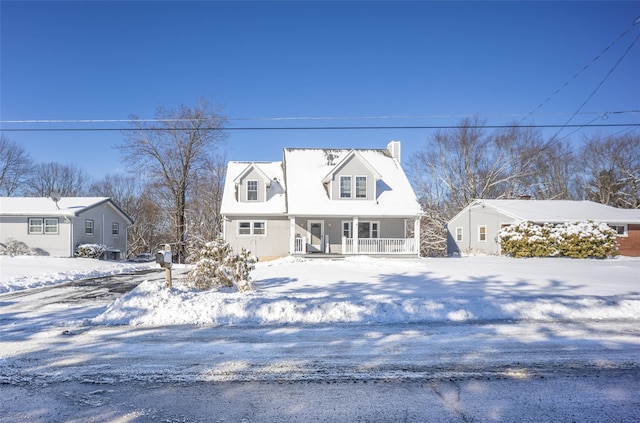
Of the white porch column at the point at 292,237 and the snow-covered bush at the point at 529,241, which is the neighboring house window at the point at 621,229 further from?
the white porch column at the point at 292,237

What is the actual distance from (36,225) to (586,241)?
112 ft

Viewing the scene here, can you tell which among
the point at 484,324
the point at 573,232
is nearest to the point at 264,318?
the point at 484,324

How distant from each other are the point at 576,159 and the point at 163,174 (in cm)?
4524

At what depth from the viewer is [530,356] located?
482cm

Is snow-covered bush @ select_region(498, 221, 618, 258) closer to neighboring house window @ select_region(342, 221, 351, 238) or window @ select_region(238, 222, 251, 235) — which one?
neighboring house window @ select_region(342, 221, 351, 238)

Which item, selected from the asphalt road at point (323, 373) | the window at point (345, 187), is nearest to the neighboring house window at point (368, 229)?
the window at point (345, 187)

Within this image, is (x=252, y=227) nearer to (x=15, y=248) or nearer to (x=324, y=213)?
(x=324, y=213)

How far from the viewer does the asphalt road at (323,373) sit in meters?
3.41

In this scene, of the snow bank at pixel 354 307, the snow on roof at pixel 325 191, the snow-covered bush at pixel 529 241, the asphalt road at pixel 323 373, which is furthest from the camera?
the snow on roof at pixel 325 191

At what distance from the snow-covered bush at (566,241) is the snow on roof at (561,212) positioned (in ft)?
9.66

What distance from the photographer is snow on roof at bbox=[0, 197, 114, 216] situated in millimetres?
23938

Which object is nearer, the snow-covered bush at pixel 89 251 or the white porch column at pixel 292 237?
the white porch column at pixel 292 237

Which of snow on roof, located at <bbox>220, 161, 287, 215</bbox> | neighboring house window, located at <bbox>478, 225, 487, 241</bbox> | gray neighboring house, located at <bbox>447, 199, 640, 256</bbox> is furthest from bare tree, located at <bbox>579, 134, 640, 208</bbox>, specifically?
snow on roof, located at <bbox>220, 161, 287, 215</bbox>

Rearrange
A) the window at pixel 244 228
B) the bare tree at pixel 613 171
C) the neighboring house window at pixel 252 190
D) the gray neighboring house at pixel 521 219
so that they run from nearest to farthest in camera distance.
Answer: the window at pixel 244 228, the neighboring house window at pixel 252 190, the gray neighboring house at pixel 521 219, the bare tree at pixel 613 171
